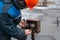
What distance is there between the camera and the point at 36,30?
12.0 ft

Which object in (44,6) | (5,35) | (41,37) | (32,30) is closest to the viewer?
(5,35)

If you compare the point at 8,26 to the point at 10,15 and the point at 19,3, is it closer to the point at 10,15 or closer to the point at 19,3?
the point at 10,15

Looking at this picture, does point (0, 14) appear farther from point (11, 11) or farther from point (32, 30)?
point (32, 30)

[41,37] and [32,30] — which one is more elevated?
[32,30]

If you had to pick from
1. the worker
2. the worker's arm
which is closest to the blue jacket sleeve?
the worker

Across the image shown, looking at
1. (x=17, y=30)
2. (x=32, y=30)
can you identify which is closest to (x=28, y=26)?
(x=32, y=30)

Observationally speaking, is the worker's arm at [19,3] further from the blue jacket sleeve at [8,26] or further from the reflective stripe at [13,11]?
the blue jacket sleeve at [8,26]

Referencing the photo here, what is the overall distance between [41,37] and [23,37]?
5.43 metres

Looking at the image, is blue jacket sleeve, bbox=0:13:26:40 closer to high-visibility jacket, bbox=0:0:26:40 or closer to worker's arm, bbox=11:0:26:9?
high-visibility jacket, bbox=0:0:26:40

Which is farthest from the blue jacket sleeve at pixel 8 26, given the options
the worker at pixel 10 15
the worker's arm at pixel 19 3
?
the worker's arm at pixel 19 3

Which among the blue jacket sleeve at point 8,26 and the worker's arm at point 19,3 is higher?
the worker's arm at point 19,3

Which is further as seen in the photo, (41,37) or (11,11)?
(41,37)

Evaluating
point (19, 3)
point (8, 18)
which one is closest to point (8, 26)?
point (8, 18)

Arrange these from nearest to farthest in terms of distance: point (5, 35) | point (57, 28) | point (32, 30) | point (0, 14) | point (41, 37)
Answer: point (0, 14), point (5, 35), point (32, 30), point (41, 37), point (57, 28)
